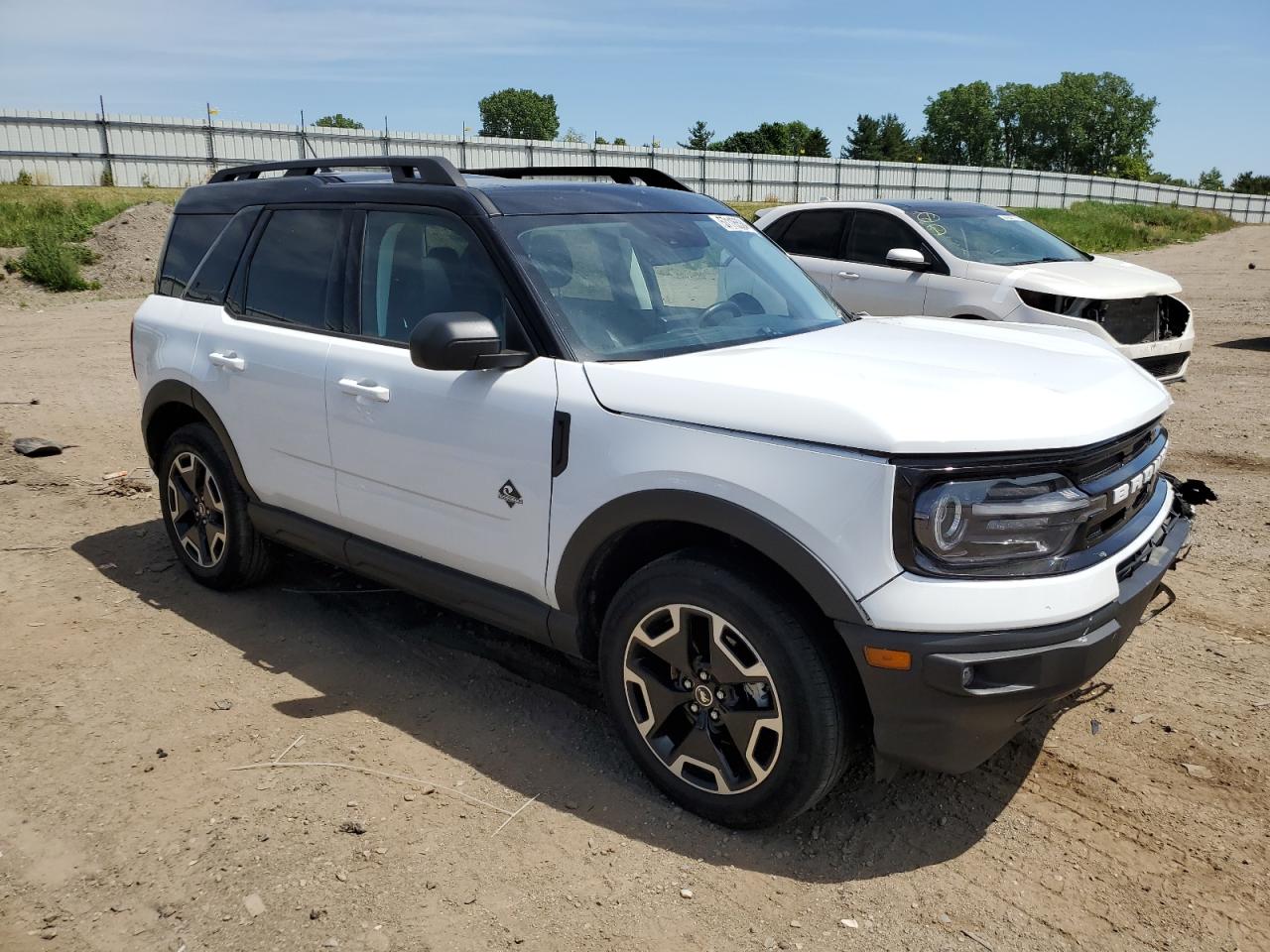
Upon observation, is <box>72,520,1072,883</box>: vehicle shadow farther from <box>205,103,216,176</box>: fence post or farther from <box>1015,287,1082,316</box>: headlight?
<box>205,103,216,176</box>: fence post

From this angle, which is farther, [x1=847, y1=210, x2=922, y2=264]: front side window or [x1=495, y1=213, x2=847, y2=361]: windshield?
[x1=847, y1=210, x2=922, y2=264]: front side window

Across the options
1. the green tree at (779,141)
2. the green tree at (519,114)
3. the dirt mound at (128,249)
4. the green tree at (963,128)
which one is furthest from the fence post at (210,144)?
the green tree at (963,128)

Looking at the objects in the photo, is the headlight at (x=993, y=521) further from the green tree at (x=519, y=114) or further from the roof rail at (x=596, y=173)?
the green tree at (x=519, y=114)

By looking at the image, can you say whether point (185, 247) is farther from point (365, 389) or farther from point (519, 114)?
point (519, 114)

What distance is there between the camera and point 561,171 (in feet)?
14.7

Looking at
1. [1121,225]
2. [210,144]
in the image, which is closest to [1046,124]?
[1121,225]

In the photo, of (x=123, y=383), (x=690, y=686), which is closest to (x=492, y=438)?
(x=690, y=686)

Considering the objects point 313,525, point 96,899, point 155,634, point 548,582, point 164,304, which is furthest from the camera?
point 164,304

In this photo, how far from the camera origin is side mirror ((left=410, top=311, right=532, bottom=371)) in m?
3.25

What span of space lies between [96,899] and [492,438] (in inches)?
69.1

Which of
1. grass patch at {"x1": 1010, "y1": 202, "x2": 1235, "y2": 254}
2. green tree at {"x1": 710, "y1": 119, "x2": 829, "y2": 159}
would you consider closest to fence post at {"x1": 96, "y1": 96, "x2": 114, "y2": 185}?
grass patch at {"x1": 1010, "y1": 202, "x2": 1235, "y2": 254}

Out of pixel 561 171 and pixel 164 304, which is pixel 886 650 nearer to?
pixel 561 171

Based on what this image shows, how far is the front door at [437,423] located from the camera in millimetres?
3387

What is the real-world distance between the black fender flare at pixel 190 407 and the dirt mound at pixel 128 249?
1522 cm
